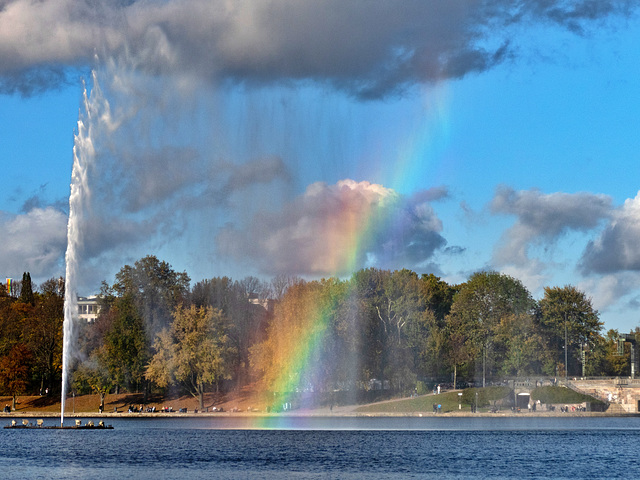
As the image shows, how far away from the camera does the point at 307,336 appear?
9744cm

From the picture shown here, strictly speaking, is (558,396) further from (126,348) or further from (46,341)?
(46,341)

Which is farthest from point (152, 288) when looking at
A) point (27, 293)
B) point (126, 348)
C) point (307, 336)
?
point (27, 293)

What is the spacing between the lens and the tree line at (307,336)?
331ft

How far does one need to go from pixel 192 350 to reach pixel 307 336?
1744 cm

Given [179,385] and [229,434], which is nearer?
[229,434]

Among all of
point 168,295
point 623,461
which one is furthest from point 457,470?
point 168,295

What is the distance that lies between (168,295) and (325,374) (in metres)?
35.6

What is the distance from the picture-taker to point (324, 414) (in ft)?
329

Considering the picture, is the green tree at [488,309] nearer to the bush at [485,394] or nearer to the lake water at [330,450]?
the bush at [485,394]

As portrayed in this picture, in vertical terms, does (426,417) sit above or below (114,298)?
below

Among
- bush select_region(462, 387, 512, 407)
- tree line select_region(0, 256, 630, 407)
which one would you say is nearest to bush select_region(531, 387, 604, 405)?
bush select_region(462, 387, 512, 407)

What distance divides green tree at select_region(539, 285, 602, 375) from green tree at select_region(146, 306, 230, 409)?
5178 centimetres

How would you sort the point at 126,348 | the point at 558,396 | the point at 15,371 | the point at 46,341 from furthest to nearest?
the point at 46,341 < the point at 15,371 < the point at 126,348 < the point at 558,396

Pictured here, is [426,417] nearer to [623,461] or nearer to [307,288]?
[307,288]
